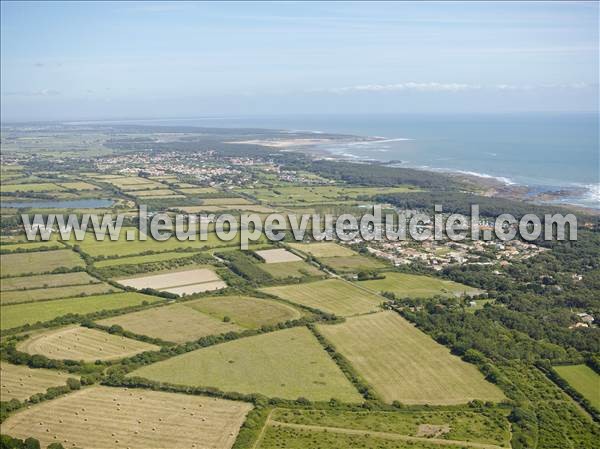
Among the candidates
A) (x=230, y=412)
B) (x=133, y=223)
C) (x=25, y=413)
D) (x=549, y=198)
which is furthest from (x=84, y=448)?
(x=549, y=198)

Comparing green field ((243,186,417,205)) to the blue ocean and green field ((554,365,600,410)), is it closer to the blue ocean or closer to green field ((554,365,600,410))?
the blue ocean

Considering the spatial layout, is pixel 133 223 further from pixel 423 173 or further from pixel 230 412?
pixel 423 173

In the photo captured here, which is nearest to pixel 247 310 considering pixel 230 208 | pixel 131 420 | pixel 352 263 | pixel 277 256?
pixel 277 256

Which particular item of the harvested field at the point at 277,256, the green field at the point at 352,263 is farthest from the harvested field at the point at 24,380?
the green field at the point at 352,263

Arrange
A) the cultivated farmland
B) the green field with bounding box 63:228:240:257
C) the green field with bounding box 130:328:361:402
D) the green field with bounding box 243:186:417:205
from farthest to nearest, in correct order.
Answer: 1. the green field with bounding box 243:186:417:205
2. the green field with bounding box 63:228:240:257
3. the cultivated farmland
4. the green field with bounding box 130:328:361:402

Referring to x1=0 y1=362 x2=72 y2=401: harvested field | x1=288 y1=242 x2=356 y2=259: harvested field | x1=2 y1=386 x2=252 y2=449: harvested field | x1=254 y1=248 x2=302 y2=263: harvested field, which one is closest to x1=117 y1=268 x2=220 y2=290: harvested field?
x1=254 y1=248 x2=302 y2=263: harvested field

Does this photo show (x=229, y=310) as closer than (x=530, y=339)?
No

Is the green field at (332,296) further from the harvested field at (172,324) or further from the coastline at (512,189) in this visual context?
the coastline at (512,189)
